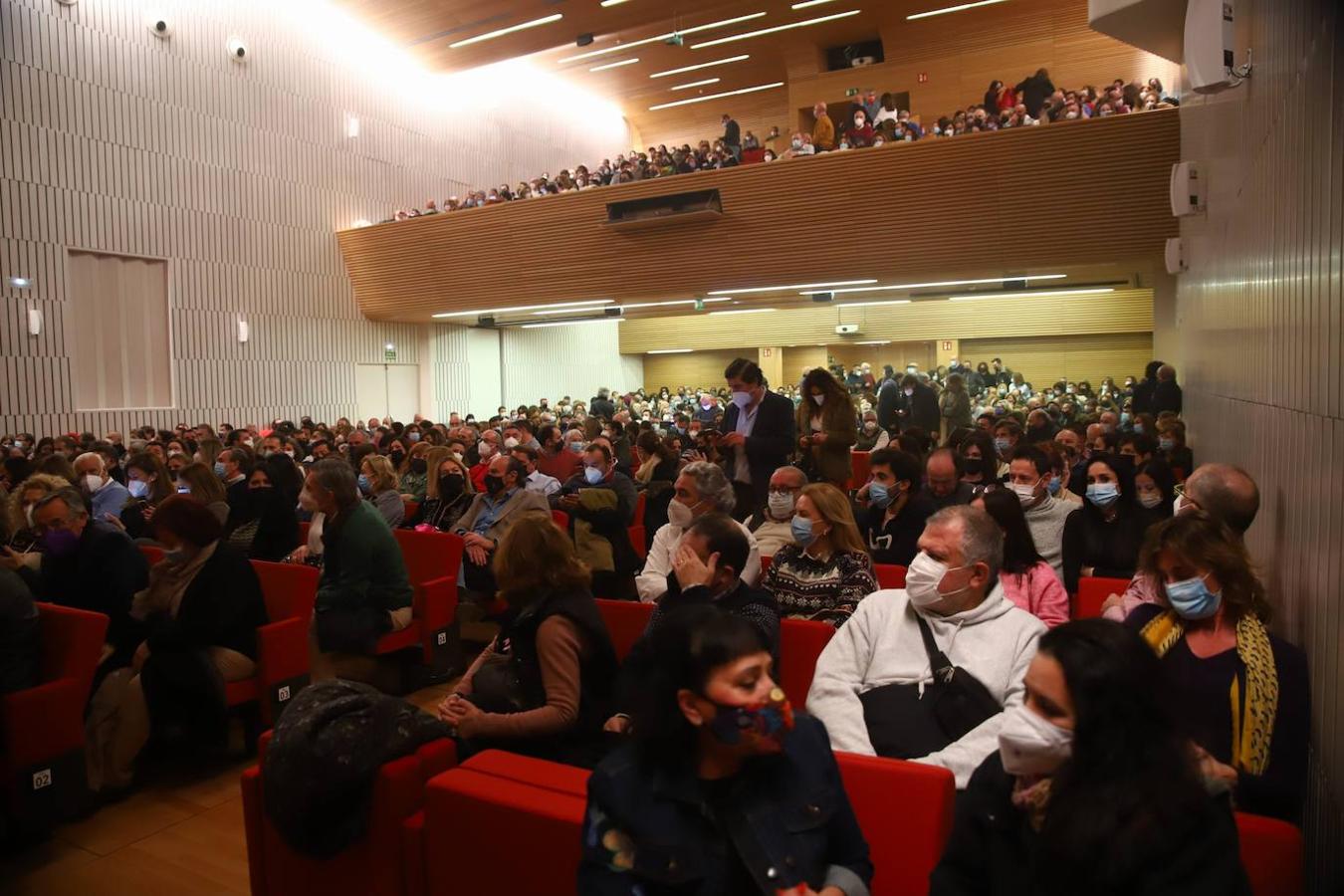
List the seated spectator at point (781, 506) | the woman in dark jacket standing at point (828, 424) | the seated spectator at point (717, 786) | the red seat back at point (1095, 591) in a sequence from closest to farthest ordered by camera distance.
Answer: the seated spectator at point (717, 786) < the red seat back at point (1095, 591) < the seated spectator at point (781, 506) < the woman in dark jacket standing at point (828, 424)

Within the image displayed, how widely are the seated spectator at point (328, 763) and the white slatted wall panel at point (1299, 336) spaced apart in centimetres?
231

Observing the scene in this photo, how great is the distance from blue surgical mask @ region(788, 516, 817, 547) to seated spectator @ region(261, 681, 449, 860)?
68.7 inches

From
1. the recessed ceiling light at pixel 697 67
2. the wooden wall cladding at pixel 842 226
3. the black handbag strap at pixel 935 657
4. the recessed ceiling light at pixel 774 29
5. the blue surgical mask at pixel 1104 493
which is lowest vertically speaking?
the black handbag strap at pixel 935 657

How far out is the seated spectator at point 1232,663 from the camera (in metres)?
2.25

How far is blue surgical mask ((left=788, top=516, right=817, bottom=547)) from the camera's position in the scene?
3699mm

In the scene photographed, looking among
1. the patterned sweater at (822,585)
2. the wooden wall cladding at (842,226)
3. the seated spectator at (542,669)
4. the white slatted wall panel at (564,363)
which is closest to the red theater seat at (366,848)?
the seated spectator at (542,669)

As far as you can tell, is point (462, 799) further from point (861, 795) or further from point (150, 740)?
point (150, 740)

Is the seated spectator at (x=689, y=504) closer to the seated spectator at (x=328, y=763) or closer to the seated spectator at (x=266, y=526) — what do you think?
the seated spectator at (x=328, y=763)

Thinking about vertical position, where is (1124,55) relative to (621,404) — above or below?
above

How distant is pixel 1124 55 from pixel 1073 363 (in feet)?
20.8

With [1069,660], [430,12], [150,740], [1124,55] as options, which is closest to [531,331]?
[430,12]

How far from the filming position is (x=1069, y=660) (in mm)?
1527

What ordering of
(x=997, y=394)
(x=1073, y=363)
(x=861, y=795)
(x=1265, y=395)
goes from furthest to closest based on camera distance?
(x=1073, y=363), (x=997, y=394), (x=1265, y=395), (x=861, y=795)

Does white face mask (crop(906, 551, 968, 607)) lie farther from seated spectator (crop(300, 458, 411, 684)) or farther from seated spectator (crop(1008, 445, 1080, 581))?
seated spectator (crop(300, 458, 411, 684))
